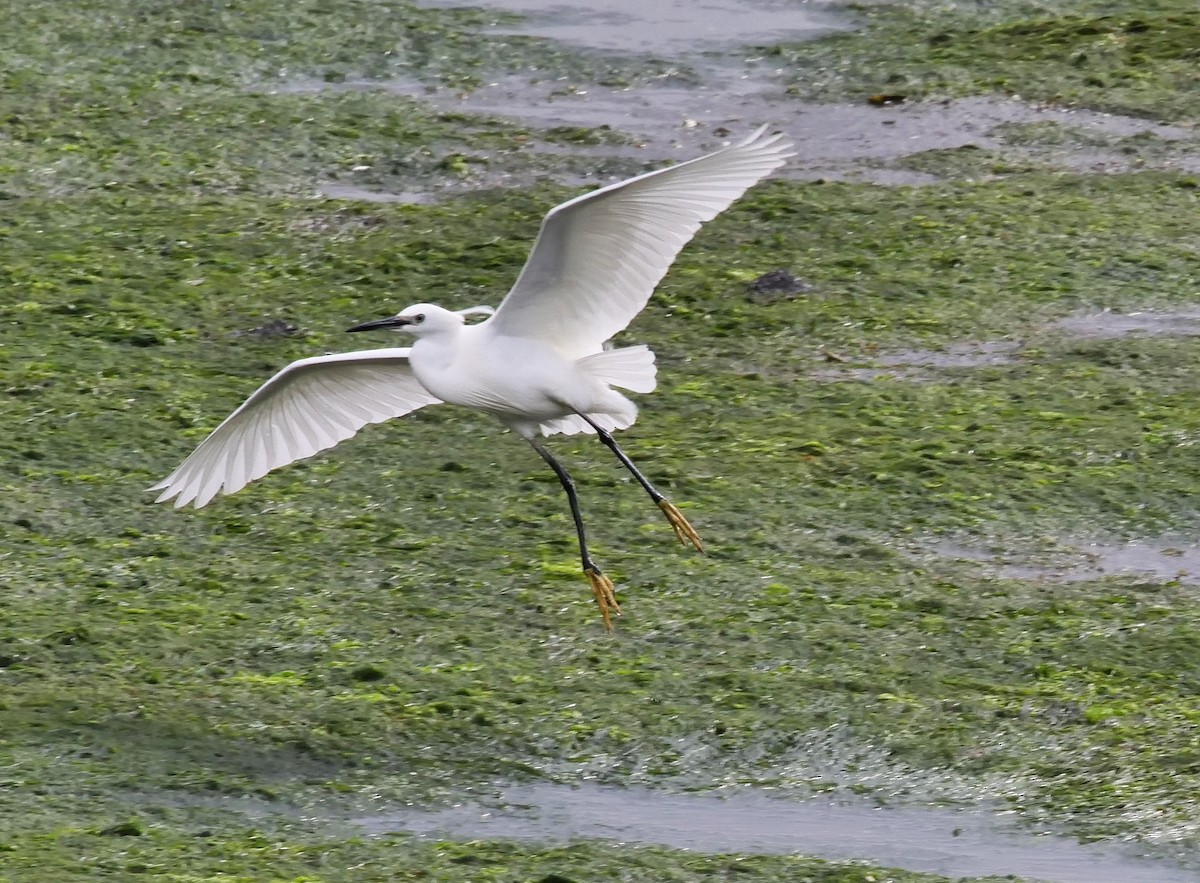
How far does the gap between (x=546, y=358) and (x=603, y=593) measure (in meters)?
0.83

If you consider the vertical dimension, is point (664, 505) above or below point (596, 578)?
above

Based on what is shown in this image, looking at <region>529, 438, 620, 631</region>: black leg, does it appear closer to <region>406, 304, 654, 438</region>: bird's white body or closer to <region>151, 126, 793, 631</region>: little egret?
<region>151, 126, 793, 631</region>: little egret

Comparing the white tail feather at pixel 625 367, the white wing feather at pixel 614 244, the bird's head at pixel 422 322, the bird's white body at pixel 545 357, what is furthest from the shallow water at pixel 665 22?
the white tail feather at pixel 625 367

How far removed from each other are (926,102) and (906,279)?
8.89 ft

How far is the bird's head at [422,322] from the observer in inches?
288

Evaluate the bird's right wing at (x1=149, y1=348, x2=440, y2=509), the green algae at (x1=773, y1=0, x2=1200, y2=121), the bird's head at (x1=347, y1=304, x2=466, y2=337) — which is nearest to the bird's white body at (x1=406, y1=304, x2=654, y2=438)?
the bird's head at (x1=347, y1=304, x2=466, y2=337)

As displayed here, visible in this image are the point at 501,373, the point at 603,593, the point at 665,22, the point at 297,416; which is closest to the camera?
the point at 501,373

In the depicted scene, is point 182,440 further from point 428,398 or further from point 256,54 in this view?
point 256,54

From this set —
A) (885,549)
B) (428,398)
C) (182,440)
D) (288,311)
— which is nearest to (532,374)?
(428,398)

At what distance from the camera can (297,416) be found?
7883 millimetres

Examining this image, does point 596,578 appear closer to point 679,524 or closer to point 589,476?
point 679,524

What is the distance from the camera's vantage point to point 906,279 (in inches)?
423

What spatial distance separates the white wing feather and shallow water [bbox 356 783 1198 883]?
4.89 ft

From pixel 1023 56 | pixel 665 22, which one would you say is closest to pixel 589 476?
pixel 1023 56
